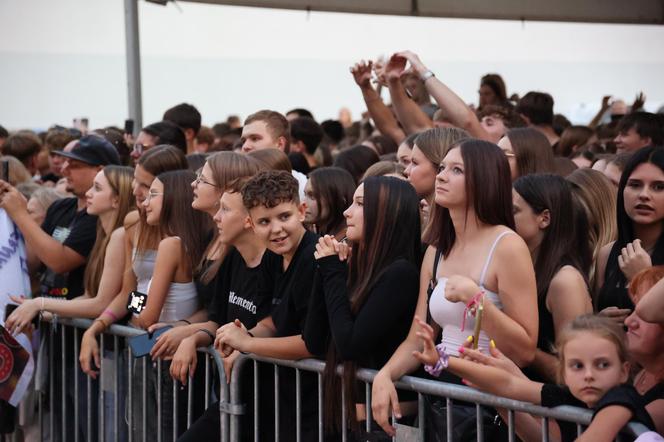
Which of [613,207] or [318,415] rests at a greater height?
[613,207]

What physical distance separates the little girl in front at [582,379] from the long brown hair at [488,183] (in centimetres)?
61

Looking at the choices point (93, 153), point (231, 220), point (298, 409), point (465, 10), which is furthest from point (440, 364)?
point (465, 10)

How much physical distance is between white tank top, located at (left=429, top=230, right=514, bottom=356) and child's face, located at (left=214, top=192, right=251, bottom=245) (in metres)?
1.26

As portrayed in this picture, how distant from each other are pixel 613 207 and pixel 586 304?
95cm

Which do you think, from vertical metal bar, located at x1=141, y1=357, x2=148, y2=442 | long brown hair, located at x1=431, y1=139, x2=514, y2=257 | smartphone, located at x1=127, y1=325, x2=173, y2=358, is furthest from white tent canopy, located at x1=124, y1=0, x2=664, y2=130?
long brown hair, located at x1=431, y1=139, x2=514, y2=257

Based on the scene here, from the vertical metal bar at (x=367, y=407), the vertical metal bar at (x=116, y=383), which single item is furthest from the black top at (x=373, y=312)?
the vertical metal bar at (x=116, y=383)

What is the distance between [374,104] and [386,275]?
3365 millimetres

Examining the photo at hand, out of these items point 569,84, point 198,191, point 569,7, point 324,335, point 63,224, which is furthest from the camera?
point 569,84

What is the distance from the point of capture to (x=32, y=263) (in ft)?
23.5

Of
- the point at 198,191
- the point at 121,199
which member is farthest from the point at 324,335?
the point at 121,199

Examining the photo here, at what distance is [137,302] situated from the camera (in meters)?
5.73

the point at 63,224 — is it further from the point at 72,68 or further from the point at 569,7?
the point at 72,68

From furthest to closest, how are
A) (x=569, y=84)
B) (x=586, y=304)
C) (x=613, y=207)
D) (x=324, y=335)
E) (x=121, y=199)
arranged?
(x=569, y=84) < (x=121, y=199) < (x=613, y=207) < (x=324, y=335) < (x=586, y=304)

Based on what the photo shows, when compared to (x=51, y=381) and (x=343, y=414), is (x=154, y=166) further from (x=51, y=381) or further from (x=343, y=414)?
(x=343, y=414)
